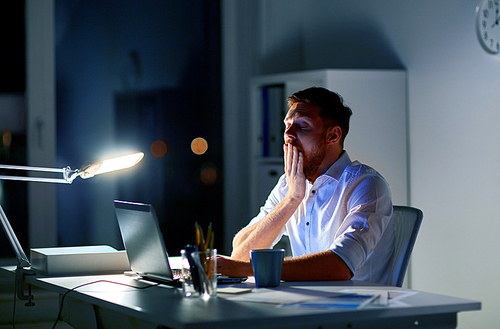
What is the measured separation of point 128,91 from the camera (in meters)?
3.91

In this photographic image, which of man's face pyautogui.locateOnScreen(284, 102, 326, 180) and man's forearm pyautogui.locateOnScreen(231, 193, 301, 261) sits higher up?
man's face pyautogui.locateOnScreen(284, 102, 326, 180)

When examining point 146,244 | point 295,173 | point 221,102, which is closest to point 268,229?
point 295,173

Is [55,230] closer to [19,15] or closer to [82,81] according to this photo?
[82,81]

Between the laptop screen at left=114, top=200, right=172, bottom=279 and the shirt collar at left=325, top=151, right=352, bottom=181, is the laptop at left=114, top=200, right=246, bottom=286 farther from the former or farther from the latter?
the shirt collar at left=325, top=151, right=352, bottom=181

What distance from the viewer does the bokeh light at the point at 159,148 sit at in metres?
4.00

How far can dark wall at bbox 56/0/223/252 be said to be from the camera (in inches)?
147

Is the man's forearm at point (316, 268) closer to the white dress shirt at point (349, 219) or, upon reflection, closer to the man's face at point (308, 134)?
the white dress shirt at point (349, 219)

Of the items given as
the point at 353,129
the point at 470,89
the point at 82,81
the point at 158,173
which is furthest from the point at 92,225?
the point at 470,89

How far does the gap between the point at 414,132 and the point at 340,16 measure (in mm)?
958

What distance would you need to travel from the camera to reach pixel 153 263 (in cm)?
178

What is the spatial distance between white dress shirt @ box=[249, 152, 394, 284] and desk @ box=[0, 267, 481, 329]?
6.2 inches

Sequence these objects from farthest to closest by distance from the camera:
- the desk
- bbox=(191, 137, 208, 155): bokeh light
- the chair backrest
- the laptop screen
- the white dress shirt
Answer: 1. bbox=(191, 137, 208, 155): bokeh light
2. the chair backrest
3. the white dress shirt
4. the laptop screen
5. the desk

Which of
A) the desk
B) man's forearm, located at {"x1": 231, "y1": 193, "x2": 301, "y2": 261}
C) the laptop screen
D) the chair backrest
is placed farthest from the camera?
man's forearm, located at {"x1": 231, "y1": 193, "x2": 301, "y2": 261}

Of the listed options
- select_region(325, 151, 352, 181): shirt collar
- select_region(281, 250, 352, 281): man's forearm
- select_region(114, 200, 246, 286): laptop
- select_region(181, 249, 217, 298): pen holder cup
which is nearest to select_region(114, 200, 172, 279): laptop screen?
select_region(114, 200, 246, 286): laptop
